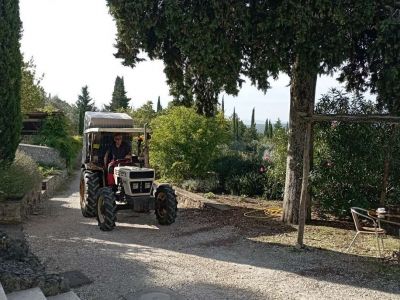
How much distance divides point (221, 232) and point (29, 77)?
2181cm

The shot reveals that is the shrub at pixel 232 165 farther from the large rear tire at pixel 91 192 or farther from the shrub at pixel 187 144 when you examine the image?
the large rear tire at pixel 91 192

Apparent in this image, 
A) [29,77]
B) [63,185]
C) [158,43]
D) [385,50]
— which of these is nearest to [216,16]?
[158,43]

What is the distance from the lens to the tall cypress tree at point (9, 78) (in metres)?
9.48

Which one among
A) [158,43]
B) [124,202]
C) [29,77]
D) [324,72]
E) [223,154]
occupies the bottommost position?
[124,202]

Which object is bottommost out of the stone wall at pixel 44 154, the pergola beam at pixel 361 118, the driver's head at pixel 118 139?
the stone wall at pixel 44 154

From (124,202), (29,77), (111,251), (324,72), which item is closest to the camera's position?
(111,251)

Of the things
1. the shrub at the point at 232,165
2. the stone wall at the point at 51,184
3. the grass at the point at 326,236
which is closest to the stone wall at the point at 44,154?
the stone wall at the point at 51,184

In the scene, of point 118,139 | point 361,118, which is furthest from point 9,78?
point 361,118

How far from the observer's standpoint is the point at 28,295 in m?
4.12

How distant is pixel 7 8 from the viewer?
9.55 metres

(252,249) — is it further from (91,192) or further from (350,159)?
(91,192)

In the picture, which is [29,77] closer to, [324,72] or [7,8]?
[7,8]

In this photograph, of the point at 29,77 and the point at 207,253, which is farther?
the point at 29,77

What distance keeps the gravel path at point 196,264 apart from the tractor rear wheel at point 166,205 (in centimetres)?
21
